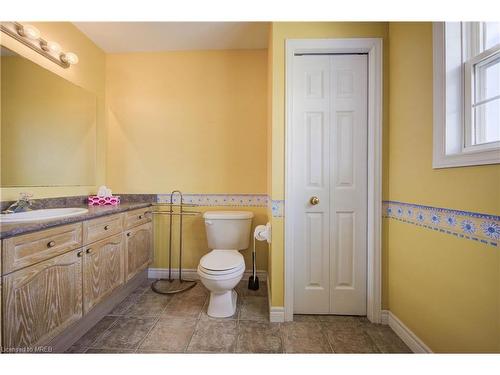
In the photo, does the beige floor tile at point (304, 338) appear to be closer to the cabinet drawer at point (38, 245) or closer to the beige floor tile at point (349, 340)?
the beige floor tile at point (349, 340)

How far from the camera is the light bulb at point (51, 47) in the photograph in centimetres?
158

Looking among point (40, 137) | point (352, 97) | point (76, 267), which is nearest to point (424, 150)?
point (352, 97)

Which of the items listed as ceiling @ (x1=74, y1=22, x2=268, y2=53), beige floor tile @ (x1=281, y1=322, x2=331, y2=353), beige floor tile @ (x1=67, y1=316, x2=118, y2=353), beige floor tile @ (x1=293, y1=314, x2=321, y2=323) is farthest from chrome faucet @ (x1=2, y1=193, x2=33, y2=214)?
beige floor tile @ (x1=293, y1=314, x2=321, y2=323)

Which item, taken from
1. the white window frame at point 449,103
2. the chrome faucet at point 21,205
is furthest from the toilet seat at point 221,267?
the white window frame at point 449,103

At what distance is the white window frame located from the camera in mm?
1003

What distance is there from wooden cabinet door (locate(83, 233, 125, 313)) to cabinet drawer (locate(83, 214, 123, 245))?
1.6 inches

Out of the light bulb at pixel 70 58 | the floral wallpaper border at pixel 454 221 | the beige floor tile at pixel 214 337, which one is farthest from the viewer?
the light bulb at pixel 70 58

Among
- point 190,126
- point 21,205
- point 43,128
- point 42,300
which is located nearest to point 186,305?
point 42,300

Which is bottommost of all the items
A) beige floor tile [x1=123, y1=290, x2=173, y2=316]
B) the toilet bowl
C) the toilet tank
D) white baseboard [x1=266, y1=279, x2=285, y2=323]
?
beige floor tile [x1=123, y1=290, x2=173, y2=316]

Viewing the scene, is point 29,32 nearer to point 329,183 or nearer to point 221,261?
point 221,261

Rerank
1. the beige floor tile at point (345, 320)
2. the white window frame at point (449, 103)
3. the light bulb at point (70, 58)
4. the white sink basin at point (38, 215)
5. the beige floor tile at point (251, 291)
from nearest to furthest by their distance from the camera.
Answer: the white window frame at point (449, 103), the white sink basin at point (38, 215), the beige floor tile at point (345, 320), the light bulb at point (70, 58), the beige floor tile at point (251, 291)

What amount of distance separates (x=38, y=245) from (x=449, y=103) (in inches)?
86.7

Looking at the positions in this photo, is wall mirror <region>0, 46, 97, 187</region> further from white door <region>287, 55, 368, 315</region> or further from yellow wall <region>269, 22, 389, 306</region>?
white door <region>287, 55, 368, 315</region>

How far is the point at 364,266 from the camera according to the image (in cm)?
155
